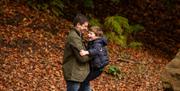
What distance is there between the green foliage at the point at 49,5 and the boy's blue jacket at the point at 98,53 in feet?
21.1

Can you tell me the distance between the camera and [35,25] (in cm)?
1162

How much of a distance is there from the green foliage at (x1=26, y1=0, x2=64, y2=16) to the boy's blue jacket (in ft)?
21.1

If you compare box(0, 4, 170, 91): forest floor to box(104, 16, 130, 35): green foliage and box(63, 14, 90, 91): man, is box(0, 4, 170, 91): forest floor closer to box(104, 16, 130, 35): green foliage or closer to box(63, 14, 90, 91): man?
box(104, 16, 130, 35): green foliage

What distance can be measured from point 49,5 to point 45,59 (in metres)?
3.20

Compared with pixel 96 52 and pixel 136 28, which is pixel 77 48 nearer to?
pixel 96 52

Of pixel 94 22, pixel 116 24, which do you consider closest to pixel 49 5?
pixel 94 22

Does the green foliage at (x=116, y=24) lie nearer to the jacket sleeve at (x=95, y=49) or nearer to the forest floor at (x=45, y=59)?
the forest floor at (x=45, y=59)

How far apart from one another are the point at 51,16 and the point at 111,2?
12.6 feet

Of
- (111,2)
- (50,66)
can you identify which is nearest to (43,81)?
(50,66)

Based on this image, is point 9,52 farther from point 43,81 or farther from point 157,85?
point 157,85

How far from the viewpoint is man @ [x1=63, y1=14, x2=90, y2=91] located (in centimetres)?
629

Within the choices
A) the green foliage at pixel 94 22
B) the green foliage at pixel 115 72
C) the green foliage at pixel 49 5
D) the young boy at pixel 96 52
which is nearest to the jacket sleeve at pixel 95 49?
the young boy at pixel 96 52

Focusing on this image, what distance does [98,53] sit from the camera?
6.29 m

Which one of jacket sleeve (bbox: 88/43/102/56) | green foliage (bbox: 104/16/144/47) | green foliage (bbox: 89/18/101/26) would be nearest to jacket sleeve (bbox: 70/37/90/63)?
jacket sleeve (bbox: 88/43/102/56)
